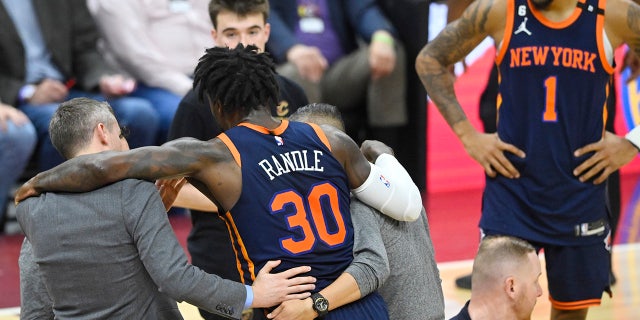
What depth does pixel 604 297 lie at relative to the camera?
5723 millimetres

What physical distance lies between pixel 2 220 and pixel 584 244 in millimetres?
4761

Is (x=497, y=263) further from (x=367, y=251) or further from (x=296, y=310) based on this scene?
(x=296, y=310)

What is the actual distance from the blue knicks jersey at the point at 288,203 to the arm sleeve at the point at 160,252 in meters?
0.21

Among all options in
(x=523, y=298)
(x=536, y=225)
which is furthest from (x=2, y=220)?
(x=523, y=298)

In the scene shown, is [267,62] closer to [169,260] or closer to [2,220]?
[169,260]

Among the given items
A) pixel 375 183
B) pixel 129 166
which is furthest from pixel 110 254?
pixel 375 183

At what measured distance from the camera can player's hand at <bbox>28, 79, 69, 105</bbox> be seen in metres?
7.21

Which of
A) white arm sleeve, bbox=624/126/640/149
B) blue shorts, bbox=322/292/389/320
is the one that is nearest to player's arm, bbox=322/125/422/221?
blue shorts, bbox=322/292/389/320

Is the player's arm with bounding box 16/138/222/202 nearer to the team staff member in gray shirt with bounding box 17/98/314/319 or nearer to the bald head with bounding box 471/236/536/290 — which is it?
the team staff member in gray shirt with bounding box 17/98/314/319

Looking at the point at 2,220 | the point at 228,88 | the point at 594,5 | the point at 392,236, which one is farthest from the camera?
the point at 2,220

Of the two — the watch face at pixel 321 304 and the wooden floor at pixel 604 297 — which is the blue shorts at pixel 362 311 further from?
the wooden floor at pixel 604 297

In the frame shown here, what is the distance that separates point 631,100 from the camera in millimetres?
7578

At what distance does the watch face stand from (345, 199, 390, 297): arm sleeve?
0.41 ft

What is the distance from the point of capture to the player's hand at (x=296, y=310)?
10.0 ft
